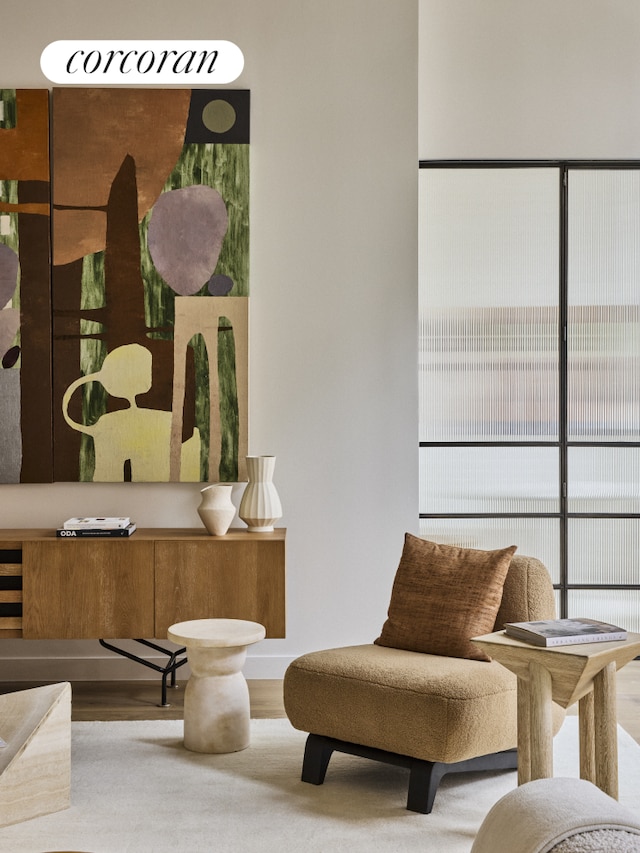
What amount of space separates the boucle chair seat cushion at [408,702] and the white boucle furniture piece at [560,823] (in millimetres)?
1236

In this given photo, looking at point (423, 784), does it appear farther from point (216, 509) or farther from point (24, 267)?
point (24, 267)

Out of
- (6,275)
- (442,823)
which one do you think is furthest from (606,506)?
(6,275)

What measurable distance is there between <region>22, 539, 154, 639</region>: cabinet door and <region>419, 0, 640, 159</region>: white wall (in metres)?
2.46

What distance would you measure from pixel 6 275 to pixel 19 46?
104 centimetres

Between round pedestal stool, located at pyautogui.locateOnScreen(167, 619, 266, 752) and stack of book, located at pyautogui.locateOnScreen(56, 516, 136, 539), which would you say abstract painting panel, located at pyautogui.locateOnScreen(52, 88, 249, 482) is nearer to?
stack of book, located at pyautogui.locateOnScreen(56, 516, 136, 539)

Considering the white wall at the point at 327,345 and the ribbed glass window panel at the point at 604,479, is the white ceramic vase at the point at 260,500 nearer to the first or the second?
the white wall at the point at 327,345

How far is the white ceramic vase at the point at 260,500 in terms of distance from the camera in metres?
3.87

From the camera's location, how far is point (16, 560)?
145 inches

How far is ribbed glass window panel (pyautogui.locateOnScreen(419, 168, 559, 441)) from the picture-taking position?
14.6ft

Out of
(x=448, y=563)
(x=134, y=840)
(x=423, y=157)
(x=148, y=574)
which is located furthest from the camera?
(x=423, y=157)

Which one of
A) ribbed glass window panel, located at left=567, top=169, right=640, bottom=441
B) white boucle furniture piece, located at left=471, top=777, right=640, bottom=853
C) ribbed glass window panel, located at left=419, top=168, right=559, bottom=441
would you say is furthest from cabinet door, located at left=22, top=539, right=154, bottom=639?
white boucle furniture piece, located at left=471, top=777, right=640, bottom=853

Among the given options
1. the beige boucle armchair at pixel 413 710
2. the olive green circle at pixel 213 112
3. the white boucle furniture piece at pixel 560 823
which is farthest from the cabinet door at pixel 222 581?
the white boucle furniture piece at pixel 560 823

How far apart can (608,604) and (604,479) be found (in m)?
0.63

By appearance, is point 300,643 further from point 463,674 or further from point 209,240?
point 209,240
